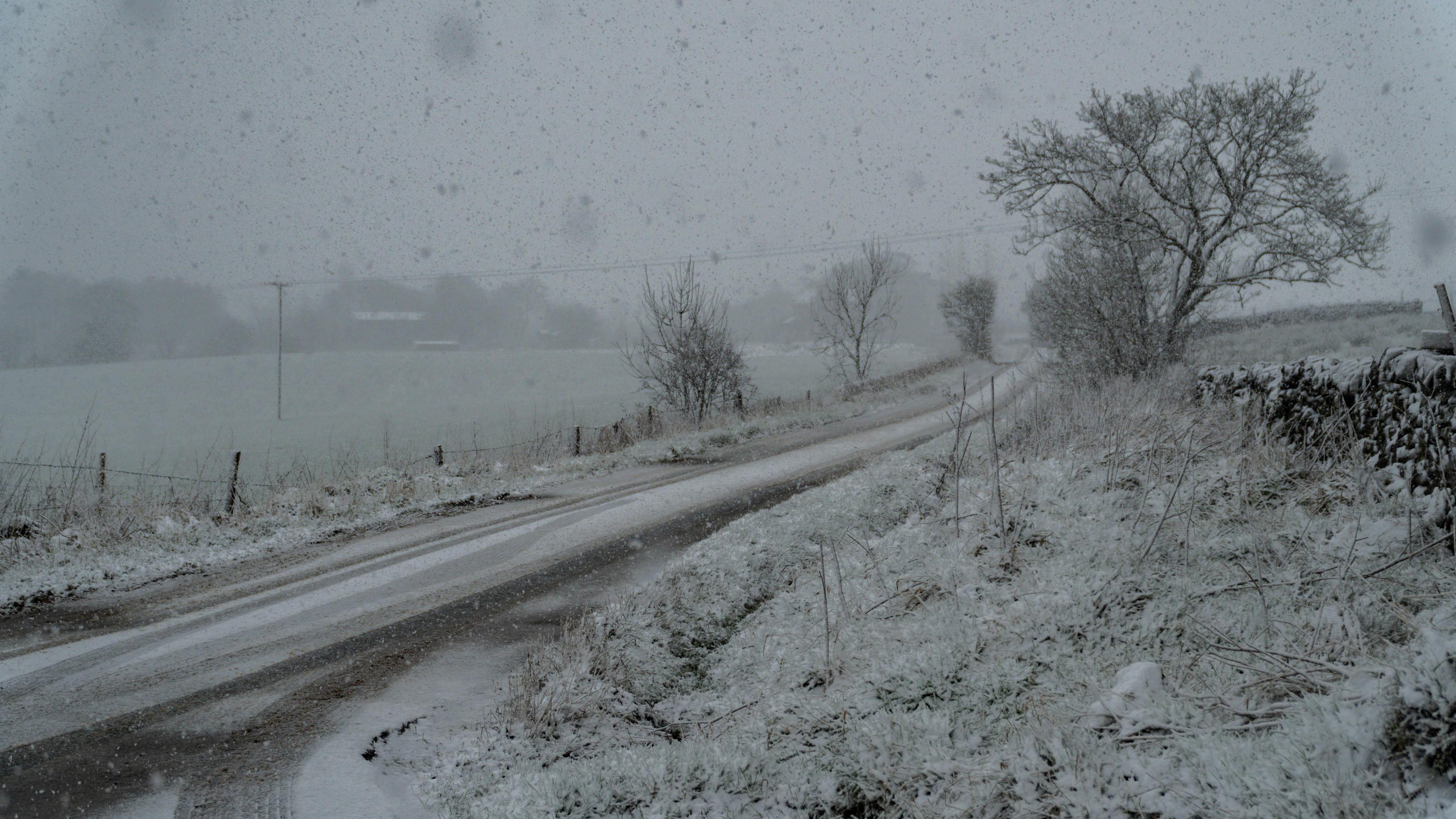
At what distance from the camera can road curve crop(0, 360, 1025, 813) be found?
431 centimetres

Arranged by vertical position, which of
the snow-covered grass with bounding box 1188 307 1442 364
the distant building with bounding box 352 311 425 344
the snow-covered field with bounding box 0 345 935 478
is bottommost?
the snow-covered field with bounding box 0 345 935 478

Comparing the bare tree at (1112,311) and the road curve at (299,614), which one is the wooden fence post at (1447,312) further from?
the bare tree at (1112,311)

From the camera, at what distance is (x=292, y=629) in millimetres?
5598

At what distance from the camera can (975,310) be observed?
60312 millimetres

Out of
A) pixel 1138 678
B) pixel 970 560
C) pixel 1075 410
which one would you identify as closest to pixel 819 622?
pixel 970 560

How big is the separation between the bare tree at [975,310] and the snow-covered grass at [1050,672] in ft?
187

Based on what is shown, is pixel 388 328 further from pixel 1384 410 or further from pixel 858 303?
pixel 1384 410

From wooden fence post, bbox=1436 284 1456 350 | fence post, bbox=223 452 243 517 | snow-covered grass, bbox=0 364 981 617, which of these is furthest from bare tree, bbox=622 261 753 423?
wooden fence post, bbox=1436 284 1456 350

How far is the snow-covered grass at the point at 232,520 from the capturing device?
7.04m

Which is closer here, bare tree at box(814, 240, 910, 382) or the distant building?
bare tree at box(814, 240, 910, 382)

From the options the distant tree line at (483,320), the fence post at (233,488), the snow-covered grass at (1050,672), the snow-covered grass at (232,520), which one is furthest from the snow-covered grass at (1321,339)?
the distant tree line at (483,320)

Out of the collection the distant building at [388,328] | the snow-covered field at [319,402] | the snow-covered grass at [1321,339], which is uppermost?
the distant building at [388,328]

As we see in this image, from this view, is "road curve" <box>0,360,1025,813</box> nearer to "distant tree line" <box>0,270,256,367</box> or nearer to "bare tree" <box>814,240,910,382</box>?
"bare tree" <box>814,240,910,382</box>

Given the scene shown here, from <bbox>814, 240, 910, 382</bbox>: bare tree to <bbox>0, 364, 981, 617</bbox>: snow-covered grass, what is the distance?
2133 cm
